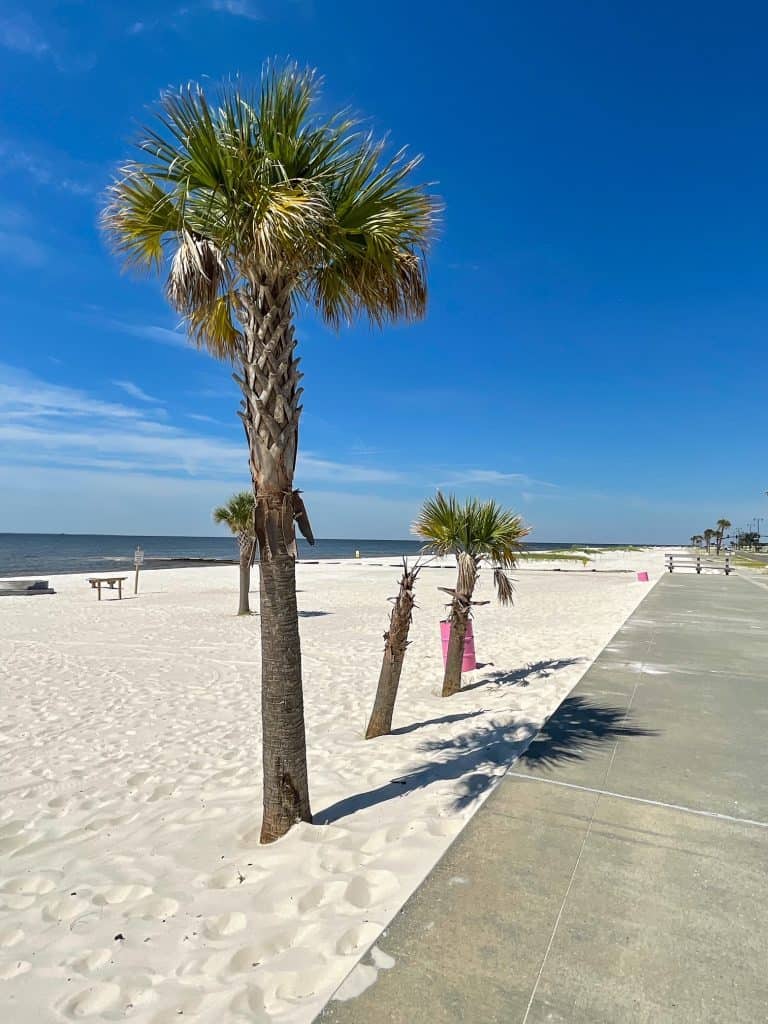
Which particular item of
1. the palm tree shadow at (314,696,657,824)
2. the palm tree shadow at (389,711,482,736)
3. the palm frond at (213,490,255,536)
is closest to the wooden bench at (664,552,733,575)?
the palm frond at (213,490,255,536)

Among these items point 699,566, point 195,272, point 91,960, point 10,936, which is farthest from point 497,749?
point 699,566

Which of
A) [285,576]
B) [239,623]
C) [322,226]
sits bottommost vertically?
[239,623]

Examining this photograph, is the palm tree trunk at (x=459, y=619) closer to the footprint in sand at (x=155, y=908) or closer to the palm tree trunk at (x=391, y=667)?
the palm tree trunk at (x=391, y=667)

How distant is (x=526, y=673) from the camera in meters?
9.06

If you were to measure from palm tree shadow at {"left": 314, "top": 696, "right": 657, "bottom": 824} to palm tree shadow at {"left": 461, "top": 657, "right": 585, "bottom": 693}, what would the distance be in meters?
1.84

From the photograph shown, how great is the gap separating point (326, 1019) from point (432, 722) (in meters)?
4.64

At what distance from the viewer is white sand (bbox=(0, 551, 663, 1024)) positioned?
2.70 metres

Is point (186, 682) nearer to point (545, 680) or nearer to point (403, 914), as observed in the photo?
point (545, 680)

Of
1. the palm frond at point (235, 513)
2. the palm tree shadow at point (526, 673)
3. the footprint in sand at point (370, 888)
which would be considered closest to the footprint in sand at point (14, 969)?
the footprint in sand at point (370, 888)

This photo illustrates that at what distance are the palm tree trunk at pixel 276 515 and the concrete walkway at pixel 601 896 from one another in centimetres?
121

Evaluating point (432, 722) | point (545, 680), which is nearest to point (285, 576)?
point (432, 722)

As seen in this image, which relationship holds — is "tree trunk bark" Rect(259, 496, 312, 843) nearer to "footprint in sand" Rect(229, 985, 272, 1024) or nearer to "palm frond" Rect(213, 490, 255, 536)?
"footprint in sand" Rect(229, 985, 272, 1024)

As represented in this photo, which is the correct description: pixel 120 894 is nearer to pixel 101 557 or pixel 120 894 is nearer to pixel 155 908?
pixel 155 908

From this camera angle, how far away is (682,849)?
136 inches
